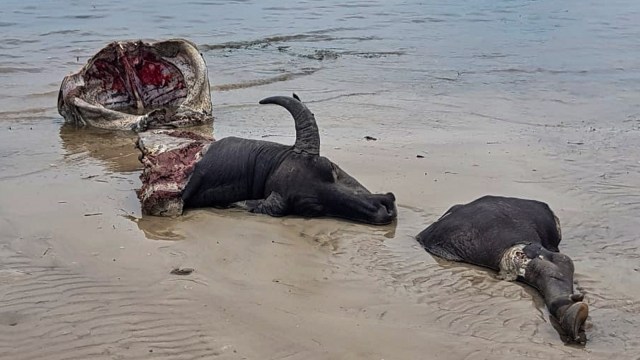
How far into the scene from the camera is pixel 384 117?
9219 millimetres

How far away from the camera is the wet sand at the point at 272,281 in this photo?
12.4ft

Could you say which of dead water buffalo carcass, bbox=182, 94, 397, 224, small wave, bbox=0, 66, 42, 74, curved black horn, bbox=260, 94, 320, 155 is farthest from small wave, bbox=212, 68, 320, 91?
curved black horn, bbox=260, 94, 320, 155

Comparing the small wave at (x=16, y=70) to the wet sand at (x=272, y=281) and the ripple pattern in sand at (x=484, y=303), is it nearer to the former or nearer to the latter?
the wet sand at (x=272, y=281)

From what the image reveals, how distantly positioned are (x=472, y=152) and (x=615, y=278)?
2.94 m

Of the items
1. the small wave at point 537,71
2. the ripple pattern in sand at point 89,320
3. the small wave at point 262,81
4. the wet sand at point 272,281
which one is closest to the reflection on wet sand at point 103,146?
the wet sand at point 272,281

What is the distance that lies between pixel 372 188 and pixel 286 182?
85cm

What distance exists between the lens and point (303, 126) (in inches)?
233

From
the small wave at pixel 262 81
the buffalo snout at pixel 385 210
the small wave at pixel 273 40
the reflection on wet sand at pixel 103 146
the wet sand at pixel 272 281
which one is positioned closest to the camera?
the wet sand at pixel 272 281

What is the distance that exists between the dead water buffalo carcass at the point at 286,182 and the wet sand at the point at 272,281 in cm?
14

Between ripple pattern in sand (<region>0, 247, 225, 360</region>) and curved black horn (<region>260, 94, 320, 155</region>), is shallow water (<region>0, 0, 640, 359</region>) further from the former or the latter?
curved black horn (<region>260, 94, 320, 155</region>)

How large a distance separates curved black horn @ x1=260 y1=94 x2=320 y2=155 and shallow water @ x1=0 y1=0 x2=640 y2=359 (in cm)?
60

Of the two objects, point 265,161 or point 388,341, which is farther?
point 265,161

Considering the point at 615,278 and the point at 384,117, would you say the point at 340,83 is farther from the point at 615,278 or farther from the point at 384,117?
the point at 615,278

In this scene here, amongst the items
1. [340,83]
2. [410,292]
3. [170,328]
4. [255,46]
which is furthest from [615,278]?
[255,46]
